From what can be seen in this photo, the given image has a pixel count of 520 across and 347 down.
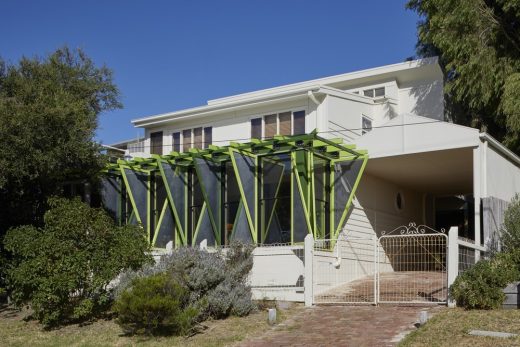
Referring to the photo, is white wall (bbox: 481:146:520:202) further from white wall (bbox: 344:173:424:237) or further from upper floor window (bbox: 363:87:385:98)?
upper floor window (bbox: 363:87:385:98)

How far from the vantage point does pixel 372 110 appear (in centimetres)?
2359

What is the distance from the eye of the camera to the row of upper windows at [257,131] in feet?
73.0

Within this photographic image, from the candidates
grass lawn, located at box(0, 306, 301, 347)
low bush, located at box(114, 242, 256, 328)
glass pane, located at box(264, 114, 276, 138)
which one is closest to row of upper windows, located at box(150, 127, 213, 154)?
glass pane, located at box(264, 114, 276, 138)

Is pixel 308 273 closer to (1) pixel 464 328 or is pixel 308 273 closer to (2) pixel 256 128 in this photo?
(1) pixel 464 328

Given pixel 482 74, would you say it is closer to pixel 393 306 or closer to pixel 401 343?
pixel 393 306

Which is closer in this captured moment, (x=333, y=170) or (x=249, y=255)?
(x=249, y=255)

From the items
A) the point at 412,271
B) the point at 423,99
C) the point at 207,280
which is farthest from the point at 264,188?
the point at 423,99

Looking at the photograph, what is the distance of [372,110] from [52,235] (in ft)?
41.8

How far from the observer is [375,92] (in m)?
24.5

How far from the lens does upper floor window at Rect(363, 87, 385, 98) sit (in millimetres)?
24422

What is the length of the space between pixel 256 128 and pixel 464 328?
525 inches

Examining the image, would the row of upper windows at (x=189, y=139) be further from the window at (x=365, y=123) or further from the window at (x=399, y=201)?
the window at (x=399, y=201)

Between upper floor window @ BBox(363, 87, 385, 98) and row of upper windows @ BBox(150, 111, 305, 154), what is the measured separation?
3733 mm

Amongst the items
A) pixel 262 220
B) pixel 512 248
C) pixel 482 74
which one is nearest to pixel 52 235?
pixel 262 220
